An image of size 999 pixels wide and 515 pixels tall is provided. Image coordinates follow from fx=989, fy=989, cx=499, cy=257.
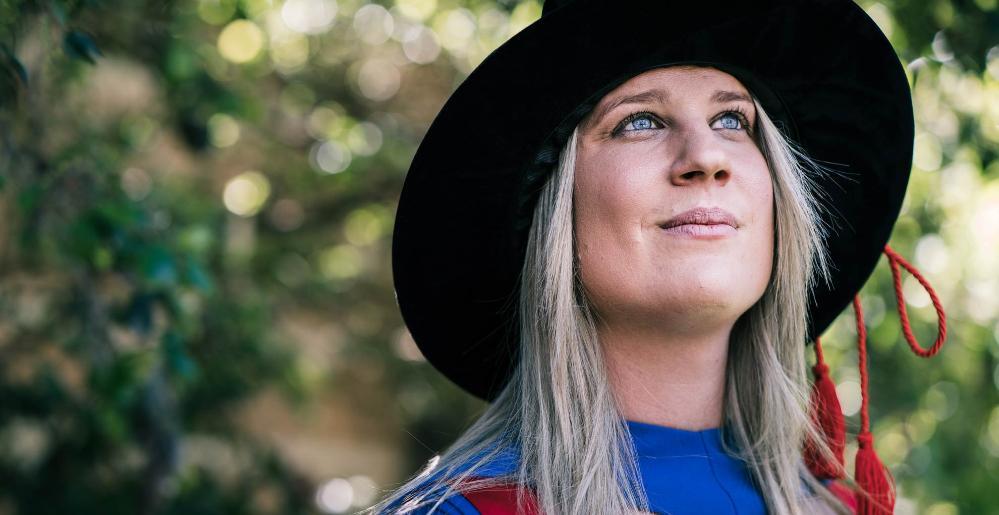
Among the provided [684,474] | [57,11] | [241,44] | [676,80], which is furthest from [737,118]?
[241,44]

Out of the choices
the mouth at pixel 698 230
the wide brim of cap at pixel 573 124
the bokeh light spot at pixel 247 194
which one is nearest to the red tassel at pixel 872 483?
the wide brim of cap at pixel 573 124

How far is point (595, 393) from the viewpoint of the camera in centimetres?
196

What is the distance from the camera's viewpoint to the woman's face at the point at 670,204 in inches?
73.5

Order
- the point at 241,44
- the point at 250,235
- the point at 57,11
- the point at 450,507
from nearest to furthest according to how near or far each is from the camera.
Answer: the point at 450,507
the point at 57,11
the point at 241,44
the point at 250,235

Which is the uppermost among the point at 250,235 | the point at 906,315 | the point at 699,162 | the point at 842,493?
the point at 250,235

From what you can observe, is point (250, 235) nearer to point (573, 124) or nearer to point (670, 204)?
point (573, 124)

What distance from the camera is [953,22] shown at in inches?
113

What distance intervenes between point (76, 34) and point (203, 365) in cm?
259

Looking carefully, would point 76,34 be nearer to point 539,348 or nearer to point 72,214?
point 72,214

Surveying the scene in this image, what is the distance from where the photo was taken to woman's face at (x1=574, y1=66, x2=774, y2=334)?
1866 millimetres

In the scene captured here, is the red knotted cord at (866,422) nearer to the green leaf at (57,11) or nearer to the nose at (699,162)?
the nose at (699,162)

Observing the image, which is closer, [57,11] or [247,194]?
[57,11]

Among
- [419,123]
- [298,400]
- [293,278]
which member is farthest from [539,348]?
[419,123]

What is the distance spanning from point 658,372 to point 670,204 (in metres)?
0.37
